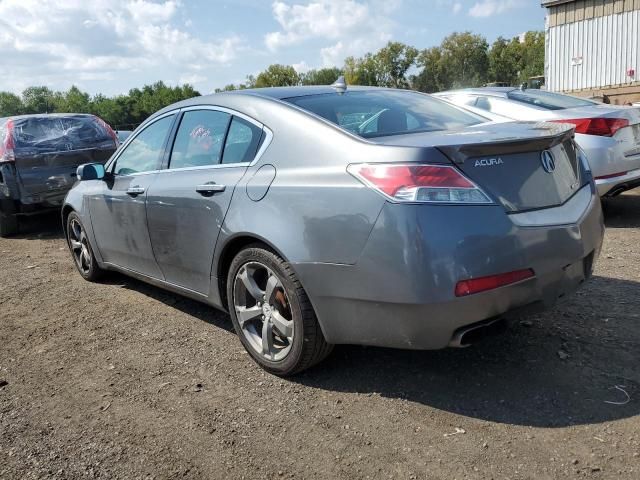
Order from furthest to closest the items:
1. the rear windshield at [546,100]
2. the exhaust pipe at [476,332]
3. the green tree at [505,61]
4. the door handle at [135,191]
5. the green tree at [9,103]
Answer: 1. the green tree at [9,103]
2. the green tree at [505,61]
3. the rear windshield at [546,100]
4. the door handle at [135,191]
5. the exhaust pipe at [476,332]

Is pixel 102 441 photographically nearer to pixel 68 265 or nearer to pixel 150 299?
pixel 150 299

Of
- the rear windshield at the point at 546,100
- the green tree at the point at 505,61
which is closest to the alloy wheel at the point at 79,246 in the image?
the rear windshield at the point at 546,100

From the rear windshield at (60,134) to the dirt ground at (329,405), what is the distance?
4.38 metres

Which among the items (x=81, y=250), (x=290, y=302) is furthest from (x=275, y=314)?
(x=81, y=250)

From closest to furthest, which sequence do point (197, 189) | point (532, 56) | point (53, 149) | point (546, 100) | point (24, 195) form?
point (197, 189)
point (546, 100)
point (24, 195)
point (53, 149)
point (532, 56)

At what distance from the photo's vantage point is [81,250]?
559cm

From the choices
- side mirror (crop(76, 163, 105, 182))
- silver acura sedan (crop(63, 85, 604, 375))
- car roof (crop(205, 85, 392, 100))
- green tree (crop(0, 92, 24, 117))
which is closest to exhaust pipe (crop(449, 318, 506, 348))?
silver acura sedan (crop(63, 85, 604, 375))

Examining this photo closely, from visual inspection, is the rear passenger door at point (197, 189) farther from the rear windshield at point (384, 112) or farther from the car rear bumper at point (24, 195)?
the car rear bumper at point (24, 195)

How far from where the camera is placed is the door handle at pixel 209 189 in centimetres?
339

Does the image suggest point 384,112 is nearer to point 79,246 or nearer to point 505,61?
point 79,246

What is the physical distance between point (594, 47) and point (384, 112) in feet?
46.7

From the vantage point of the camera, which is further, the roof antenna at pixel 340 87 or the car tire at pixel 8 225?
the car tire at pixel 8 225

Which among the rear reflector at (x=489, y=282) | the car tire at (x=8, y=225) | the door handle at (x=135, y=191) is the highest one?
the door handle at (x=135, y=191)

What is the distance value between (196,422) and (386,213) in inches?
55.6
